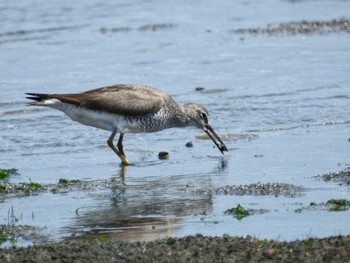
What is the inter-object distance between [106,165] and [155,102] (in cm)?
134

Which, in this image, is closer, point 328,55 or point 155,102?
point 155,102

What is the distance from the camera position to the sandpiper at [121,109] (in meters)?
13.0

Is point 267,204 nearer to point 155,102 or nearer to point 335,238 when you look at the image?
point 335,238

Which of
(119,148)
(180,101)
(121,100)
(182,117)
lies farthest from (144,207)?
(180,101)

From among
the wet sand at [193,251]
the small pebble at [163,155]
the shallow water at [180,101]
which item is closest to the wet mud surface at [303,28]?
the shallow water at [180,101]

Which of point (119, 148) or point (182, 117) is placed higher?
point (182, 117)

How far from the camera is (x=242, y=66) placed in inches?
733

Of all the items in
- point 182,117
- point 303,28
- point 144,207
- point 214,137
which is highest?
point 303,28

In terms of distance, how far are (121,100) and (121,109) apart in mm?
141

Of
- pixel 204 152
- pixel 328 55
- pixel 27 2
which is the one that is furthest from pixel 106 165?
pixel 27 2

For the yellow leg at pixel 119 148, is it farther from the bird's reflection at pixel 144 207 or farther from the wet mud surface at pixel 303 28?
the wet mud surface at pixel 303 28

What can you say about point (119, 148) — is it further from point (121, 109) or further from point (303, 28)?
point (303, 28)

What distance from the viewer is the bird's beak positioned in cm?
1256

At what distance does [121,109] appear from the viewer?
13.1 m
